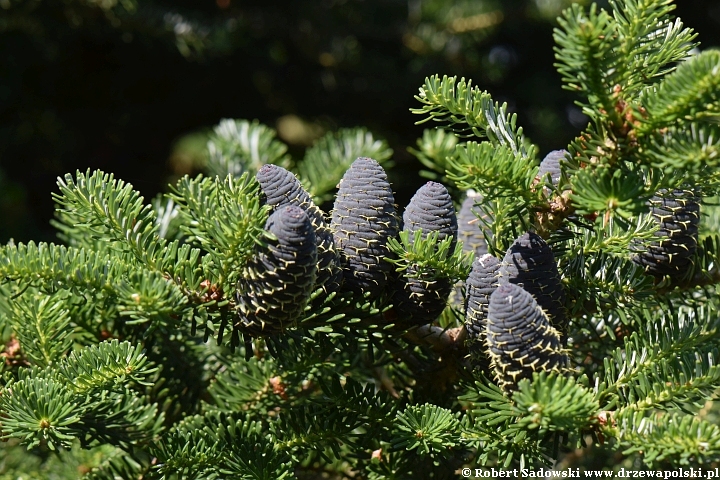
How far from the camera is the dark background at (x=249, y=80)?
180 cm

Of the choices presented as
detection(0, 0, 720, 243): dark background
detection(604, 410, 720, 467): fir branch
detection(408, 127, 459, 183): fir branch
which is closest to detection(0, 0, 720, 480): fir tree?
detection(604, 410, 720, 467): fir branch

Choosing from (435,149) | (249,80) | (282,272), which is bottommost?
(282,272)

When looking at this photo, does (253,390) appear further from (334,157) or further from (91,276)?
(334,157)

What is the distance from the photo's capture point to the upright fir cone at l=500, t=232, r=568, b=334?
1.75ft

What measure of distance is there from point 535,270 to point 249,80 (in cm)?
167

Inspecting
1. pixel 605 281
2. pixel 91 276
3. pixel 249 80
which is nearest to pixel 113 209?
pixel 91 276

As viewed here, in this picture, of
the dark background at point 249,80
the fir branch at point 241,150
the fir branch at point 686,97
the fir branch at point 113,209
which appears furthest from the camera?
the dark background at point 249,80

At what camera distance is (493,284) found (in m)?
0.55

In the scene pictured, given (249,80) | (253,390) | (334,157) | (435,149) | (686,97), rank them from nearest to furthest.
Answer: (686,97), (253,390), (435,149), (334,157), (249,80)

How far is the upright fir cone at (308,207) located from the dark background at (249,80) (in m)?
1.20

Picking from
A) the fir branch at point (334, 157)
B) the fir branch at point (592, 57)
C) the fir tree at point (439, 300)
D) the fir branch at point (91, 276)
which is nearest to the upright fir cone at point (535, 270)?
the fir tree at point (439, 300)

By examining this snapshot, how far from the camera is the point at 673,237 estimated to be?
24.1 inches

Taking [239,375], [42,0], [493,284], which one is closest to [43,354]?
[239,375]

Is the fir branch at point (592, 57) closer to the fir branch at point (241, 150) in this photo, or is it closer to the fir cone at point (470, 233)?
the fir cone at point (470, 233)
